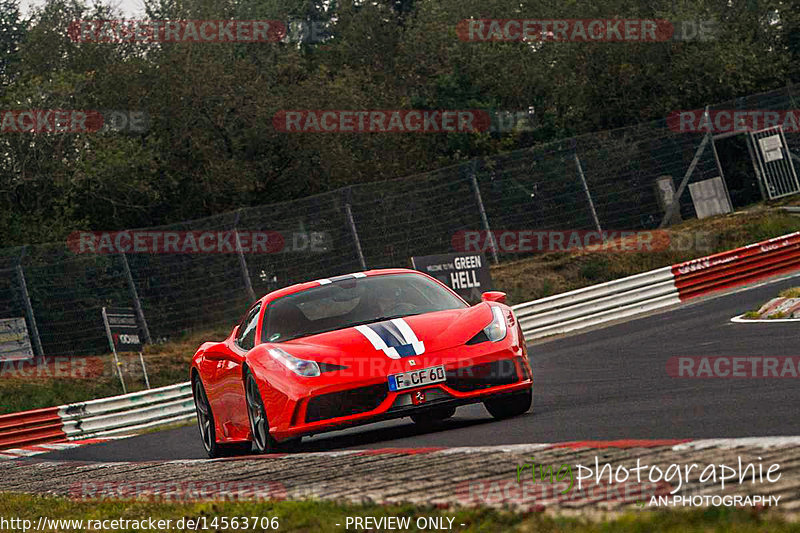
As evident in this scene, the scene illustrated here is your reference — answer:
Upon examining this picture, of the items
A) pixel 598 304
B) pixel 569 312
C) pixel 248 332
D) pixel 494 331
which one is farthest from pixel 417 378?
pixel 598 304

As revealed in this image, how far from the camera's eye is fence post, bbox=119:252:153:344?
23312mm

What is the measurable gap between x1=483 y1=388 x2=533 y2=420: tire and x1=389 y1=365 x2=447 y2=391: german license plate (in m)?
1.06

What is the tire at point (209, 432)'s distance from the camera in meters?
10.4

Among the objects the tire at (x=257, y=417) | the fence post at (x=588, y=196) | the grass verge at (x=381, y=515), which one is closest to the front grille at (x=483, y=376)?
the tire at (x=257, y=417)

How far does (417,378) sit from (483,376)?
0.52 metres

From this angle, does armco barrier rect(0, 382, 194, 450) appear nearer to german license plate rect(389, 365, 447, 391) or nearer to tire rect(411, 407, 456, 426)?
tire rect(411, 407, 456, 426)

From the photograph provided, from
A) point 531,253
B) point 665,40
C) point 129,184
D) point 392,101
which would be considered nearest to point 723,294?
point 531,253

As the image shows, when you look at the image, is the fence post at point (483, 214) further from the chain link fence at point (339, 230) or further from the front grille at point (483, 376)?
the front grille at point (483, 376)

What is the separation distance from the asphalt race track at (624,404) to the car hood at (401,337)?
0.65 m

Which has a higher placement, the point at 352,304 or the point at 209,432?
the point at 352,304

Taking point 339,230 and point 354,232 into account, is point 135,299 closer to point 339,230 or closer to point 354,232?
point 339,230

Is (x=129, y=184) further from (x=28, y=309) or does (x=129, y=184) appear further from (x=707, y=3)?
(x=707, y=3)

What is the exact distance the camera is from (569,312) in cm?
2352

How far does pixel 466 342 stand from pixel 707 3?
115 ft
